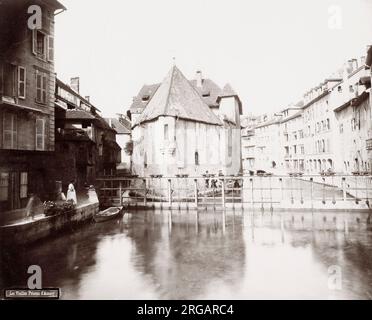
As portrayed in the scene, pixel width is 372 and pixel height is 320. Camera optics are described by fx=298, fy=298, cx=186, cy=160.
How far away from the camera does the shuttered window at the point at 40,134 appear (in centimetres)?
1322

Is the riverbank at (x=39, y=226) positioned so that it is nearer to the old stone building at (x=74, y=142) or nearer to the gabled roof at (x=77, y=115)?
the old stone building at (x=74, y=142)

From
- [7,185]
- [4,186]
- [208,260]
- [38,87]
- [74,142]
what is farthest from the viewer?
[74,142]

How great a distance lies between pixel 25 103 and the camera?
12445 millimetres

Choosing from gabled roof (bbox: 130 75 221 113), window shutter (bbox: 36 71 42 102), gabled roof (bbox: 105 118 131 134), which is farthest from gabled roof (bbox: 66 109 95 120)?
gabled roof (bbox: 105 118 131 134)

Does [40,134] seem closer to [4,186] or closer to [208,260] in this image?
[4,186]

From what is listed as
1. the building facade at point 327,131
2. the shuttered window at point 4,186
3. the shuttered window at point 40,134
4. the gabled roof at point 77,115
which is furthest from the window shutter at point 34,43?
the building facade at point 327,131

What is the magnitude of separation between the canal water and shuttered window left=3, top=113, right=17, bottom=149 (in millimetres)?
4060

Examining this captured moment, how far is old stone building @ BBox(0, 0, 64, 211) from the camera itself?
35.5 ft

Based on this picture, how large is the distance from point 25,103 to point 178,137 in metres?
12.9

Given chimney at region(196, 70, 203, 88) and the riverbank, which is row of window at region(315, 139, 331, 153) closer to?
chimney at region(196, 70, 203, 88)

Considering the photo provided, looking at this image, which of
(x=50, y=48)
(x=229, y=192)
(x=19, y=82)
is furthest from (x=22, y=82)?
(x=229, y=192)

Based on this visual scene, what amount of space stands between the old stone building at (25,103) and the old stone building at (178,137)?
34.5ft

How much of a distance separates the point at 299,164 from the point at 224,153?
15849 mm
